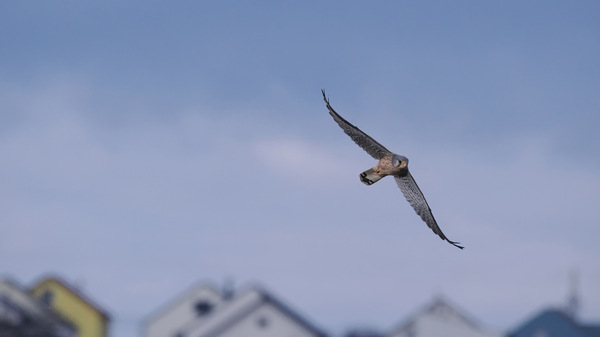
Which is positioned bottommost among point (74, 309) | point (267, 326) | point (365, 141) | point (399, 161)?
point (399, 161)

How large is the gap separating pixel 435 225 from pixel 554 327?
4190 cm

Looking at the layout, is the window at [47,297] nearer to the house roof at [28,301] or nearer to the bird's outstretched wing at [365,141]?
the house roof at [28,301]

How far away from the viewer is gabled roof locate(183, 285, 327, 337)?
161ft

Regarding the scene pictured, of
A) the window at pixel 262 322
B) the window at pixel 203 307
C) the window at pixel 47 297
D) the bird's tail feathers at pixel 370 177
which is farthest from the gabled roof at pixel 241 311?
the bird's tail feathers at pixel 370 177

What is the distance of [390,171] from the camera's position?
37.9 ft

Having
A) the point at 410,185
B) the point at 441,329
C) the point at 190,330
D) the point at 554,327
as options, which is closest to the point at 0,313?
the point at 190,330

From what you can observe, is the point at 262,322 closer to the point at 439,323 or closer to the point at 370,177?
the point at 439,323

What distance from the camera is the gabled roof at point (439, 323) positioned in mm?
46375

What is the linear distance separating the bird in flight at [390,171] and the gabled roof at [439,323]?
34471 millimetres

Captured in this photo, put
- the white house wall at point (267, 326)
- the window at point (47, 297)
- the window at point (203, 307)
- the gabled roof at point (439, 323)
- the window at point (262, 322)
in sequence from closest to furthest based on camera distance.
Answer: the gabled roof at point (439, 323)
the white house wall at point (267, 326)
the window at point (262, 322)
the window at point (47, 297)
the window at point (203, 307)

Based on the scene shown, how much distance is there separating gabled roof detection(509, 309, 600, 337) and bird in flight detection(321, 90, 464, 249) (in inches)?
1619

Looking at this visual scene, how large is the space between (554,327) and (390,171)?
4303 cm

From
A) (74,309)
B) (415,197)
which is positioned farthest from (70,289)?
(415,197)

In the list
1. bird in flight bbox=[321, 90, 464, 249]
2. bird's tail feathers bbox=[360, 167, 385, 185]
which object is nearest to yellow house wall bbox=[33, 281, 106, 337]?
bird in flight bbox=[321, 90, 464, 249]
